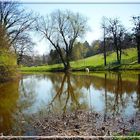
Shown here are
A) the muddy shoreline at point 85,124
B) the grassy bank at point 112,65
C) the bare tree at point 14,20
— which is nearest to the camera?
the muddy shoreline at point 85,124

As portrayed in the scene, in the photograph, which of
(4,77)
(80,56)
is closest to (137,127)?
(4,77)

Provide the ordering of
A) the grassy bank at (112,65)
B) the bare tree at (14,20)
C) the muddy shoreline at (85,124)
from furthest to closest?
the grassy bank at (112,65)
the bare tree at (14,20)
the muddy shoreline at (85,124)

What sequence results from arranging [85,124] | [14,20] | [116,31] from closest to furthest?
1. [85,124]
2. [14,20]
3. [116,31]

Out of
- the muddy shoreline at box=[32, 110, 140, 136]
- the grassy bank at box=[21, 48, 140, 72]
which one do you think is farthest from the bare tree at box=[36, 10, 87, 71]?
the muddy shoreline at box=[32, 110, 140, 136]

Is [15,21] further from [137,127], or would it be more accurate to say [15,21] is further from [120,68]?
[137,127]

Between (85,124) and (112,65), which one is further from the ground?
(112,65)

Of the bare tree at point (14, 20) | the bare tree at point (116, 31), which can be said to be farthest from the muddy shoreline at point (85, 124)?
the bare tree at point (116, 31)

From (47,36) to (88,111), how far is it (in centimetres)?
3955

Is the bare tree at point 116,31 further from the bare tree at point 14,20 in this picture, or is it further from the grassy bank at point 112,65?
the bare tree at point 14,20

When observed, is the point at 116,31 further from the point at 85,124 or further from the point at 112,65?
the point at 85,124

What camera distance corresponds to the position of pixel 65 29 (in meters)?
53.4

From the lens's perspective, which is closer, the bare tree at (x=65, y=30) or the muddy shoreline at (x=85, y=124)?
the muddy shoreline at (x=85, y=124)

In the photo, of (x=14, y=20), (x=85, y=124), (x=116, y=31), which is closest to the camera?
(x=85, y=124)

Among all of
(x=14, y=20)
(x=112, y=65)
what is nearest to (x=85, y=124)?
(x=14, y=20)
